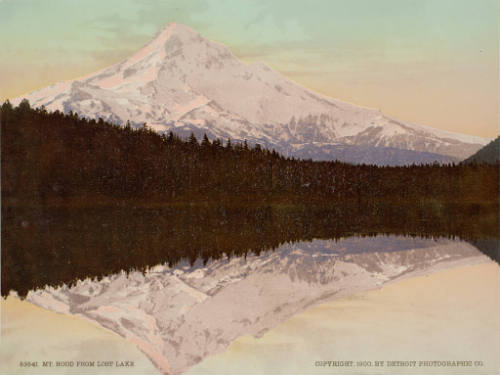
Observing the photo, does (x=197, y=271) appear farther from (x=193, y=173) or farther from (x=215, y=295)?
(x=193, y=173)

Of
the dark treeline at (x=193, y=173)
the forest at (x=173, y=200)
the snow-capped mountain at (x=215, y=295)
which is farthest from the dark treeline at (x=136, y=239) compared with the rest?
the dark treeline at (x=193, y=173)

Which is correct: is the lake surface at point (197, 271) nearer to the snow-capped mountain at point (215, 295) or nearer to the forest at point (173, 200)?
the snow-capped mountain at point (215, 295)

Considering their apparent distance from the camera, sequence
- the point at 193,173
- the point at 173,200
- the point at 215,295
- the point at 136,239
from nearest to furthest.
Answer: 1. the point at 215,295
2. the point at 136,239
3. the point at 173,200
4. the point at 193,173

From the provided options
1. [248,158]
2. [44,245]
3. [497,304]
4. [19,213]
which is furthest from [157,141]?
[497,304]

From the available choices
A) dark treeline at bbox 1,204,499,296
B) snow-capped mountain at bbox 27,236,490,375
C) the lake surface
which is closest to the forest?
dark treeline at bbox 1,204,499,296

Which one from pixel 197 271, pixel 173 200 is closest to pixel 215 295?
pixel 197 271

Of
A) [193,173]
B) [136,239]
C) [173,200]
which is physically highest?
[193,173]

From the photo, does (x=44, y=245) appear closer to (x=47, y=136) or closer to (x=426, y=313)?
(x=426, y=313)
